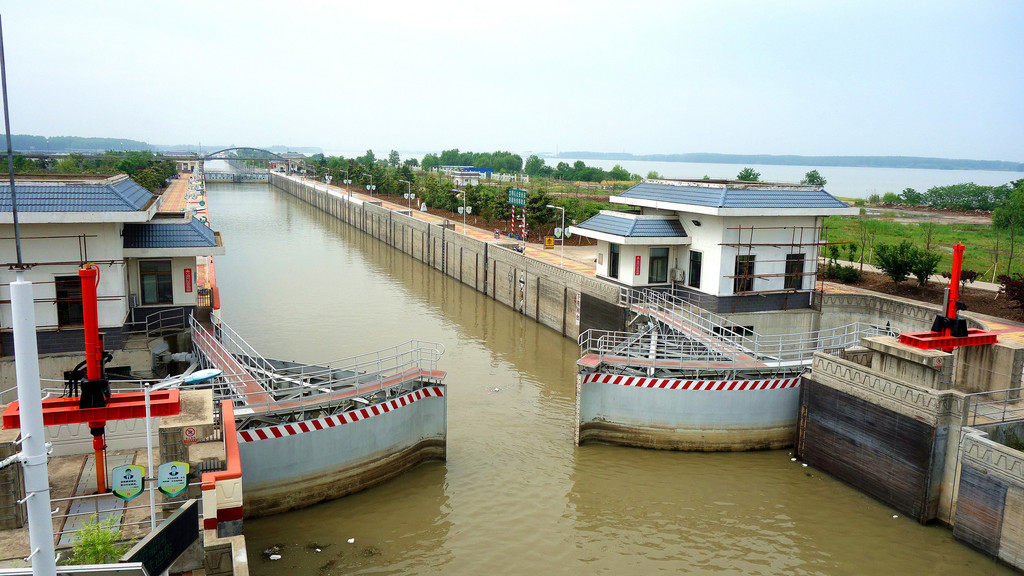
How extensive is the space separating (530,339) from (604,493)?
15766mm

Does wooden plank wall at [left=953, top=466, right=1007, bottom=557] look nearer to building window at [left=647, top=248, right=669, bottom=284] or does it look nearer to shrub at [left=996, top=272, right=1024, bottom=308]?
building window at [left=647, top=248, right=669, bottom=284]

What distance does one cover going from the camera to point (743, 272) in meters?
27.1

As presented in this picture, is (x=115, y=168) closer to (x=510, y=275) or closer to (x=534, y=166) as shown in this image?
(x=534, y=166)

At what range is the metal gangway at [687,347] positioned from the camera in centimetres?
2116

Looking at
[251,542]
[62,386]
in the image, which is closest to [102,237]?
[62,386]

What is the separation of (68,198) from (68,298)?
2444 mm

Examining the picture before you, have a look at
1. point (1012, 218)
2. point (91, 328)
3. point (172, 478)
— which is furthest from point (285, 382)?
point (1012, 218)

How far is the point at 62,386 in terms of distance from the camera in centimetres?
1817

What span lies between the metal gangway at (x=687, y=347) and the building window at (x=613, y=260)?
1629 mm

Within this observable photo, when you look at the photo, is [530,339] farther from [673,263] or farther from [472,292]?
[472,292]

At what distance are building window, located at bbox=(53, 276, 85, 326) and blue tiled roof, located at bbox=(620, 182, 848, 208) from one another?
19.5 meters

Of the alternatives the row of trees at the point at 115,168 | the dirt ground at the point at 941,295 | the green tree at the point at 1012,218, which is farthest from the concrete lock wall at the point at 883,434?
the row of trees at the point at 115,168

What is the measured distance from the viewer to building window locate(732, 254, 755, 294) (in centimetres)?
2689

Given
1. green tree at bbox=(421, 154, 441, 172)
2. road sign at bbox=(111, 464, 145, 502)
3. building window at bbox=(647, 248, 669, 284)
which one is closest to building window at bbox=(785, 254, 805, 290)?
building window at bbox=(647, 248, 669, 284)
